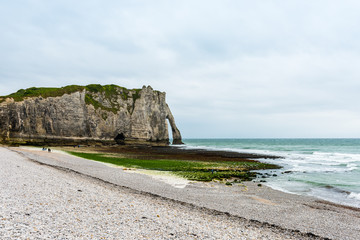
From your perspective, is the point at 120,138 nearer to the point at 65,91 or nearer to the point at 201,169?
the point at 65,91

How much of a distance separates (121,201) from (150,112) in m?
96.0

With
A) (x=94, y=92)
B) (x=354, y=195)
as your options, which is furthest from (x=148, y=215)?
(x=94, y=92)

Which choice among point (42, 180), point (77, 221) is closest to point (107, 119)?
point (42, 180)

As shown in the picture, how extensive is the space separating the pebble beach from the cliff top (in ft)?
223

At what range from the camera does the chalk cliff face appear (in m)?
66.6

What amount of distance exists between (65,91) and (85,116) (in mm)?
10684

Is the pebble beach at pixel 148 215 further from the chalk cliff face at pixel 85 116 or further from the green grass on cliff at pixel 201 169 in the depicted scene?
the chalk cliff face at pixel 85 116

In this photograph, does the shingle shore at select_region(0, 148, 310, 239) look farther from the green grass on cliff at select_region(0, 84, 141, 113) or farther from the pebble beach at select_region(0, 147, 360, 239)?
the green grass on cliff at select_region(0, 84, 141, 113)

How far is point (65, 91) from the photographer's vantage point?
8025 centimetres

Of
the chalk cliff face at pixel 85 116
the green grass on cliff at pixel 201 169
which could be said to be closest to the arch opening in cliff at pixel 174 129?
the chalk cliff face at pixel 85 116

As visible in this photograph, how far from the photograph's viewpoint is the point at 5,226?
713 centimetres

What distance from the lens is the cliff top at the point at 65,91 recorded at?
73.6m

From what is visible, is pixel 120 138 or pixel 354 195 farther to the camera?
pixel 120 138

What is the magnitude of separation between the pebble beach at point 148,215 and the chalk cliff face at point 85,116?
2451 inches
